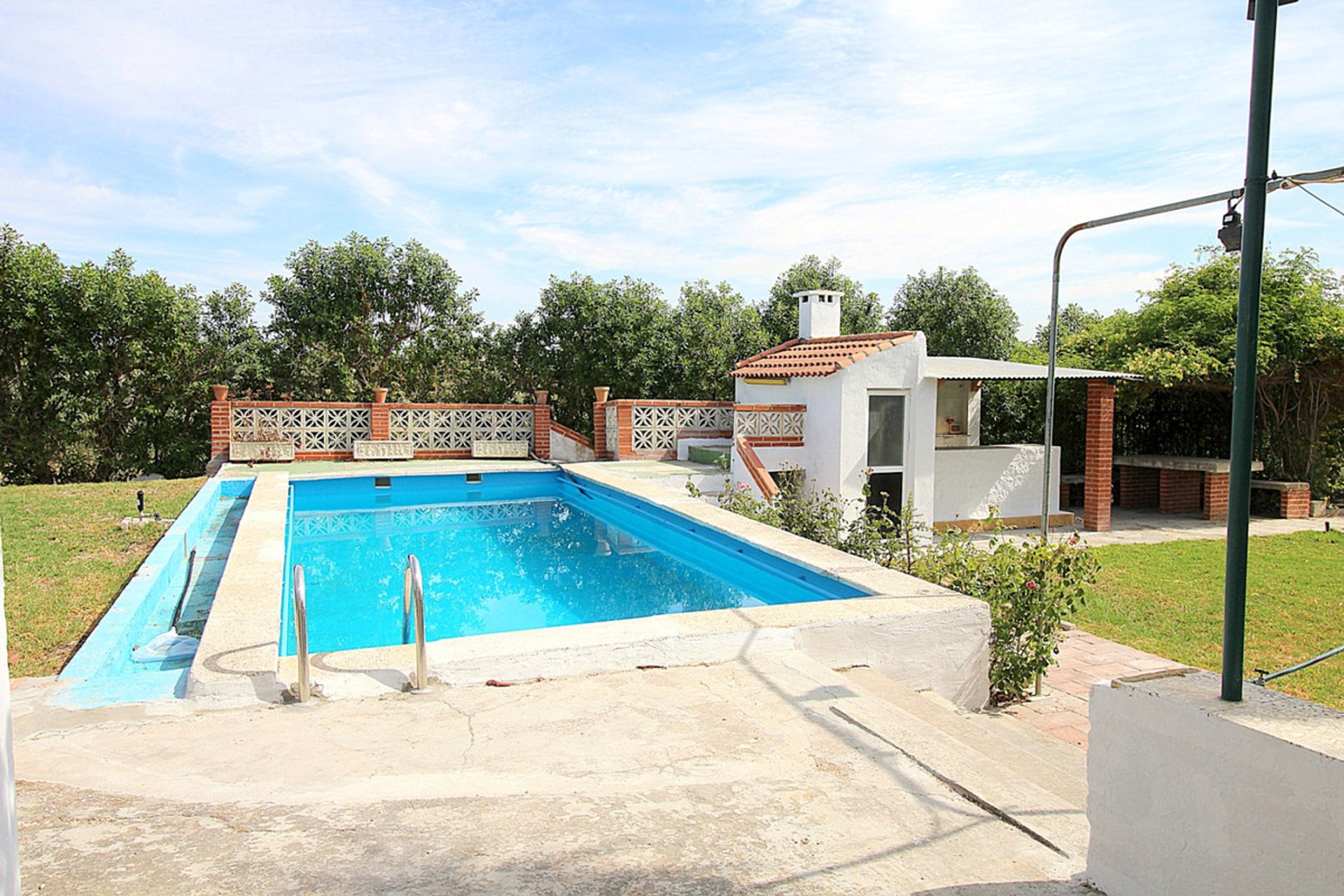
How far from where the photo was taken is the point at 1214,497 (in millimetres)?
14773

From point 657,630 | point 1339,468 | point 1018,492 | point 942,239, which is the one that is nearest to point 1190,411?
point 1339,468

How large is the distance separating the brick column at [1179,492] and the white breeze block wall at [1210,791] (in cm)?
1561

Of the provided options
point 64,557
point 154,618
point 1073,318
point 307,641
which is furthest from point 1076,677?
point 1073,318

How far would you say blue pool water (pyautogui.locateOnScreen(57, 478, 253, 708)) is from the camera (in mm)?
4426

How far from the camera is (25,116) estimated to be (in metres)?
4.93

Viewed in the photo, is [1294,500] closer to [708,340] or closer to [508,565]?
[708,340]

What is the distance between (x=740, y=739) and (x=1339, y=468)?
698 inches

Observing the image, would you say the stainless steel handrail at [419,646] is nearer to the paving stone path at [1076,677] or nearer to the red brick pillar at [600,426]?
the paving stone path at [1076,677]

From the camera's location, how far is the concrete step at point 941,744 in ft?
9.88

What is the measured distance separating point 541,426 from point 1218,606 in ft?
42.8

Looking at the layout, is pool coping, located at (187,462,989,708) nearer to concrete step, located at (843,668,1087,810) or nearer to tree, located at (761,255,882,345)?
concrete step, located at (843,668,1087,810)

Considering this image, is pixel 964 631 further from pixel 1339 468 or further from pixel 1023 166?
pixel 1339 468

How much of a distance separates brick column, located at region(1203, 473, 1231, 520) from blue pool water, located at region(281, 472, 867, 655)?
1047 centimetres

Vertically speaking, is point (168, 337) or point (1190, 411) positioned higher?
point (168, 337)
